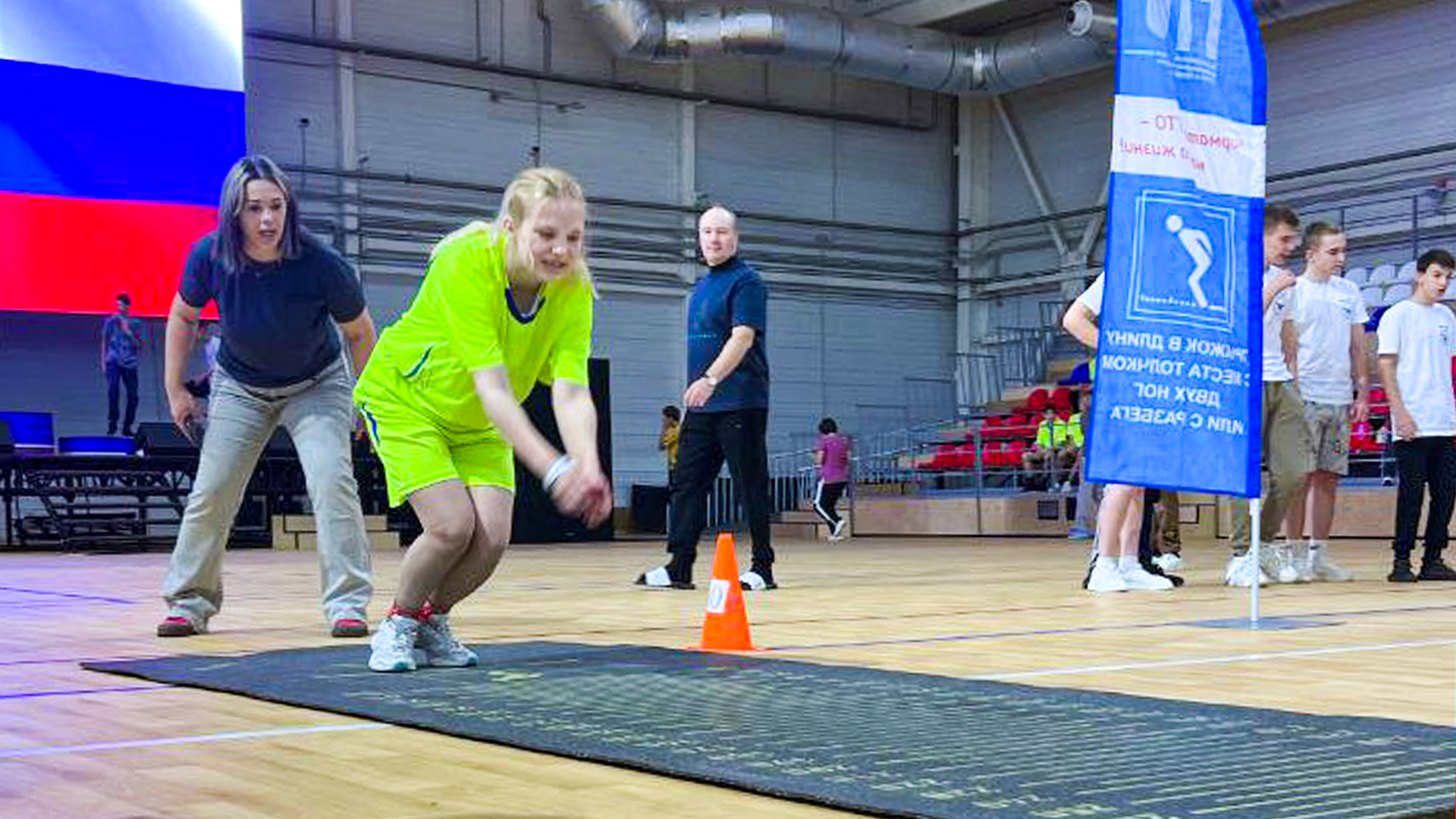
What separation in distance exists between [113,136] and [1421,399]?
12939 mm

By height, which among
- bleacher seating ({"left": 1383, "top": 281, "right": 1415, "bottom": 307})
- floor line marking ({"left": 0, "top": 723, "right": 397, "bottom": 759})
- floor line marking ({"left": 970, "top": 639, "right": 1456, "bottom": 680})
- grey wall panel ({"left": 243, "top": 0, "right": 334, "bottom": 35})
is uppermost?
grey wall panel ({"left": 243, "top": 0, "right": 334, "bottom": 35})

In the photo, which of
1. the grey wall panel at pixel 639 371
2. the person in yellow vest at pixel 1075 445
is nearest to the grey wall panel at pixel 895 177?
the grey wall panel at pixel 639 371

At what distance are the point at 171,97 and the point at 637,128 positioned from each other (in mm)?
7404

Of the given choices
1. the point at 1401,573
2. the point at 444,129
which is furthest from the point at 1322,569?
the point at 444,129

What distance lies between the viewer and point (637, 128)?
2341 cm

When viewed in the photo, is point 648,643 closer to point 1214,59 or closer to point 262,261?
point 262,261

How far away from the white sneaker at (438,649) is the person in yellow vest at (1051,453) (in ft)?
48.3

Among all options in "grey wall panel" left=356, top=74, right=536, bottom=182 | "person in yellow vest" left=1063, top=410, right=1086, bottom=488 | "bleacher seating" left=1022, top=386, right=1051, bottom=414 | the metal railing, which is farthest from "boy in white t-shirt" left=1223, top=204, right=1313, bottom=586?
the metal railing

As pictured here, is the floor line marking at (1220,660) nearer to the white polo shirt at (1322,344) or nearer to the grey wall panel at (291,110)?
the white polo shirt at (1322,344)

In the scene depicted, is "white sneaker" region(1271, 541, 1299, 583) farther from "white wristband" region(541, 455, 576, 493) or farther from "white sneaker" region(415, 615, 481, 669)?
"white wristband" region(541, 455, 576, 493)

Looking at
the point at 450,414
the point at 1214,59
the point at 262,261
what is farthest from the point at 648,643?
the point at 1214,59

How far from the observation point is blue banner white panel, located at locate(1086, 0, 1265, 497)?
574cm

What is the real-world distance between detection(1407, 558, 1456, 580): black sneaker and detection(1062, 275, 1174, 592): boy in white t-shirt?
1428mm

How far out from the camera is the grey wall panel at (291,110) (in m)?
20.5
